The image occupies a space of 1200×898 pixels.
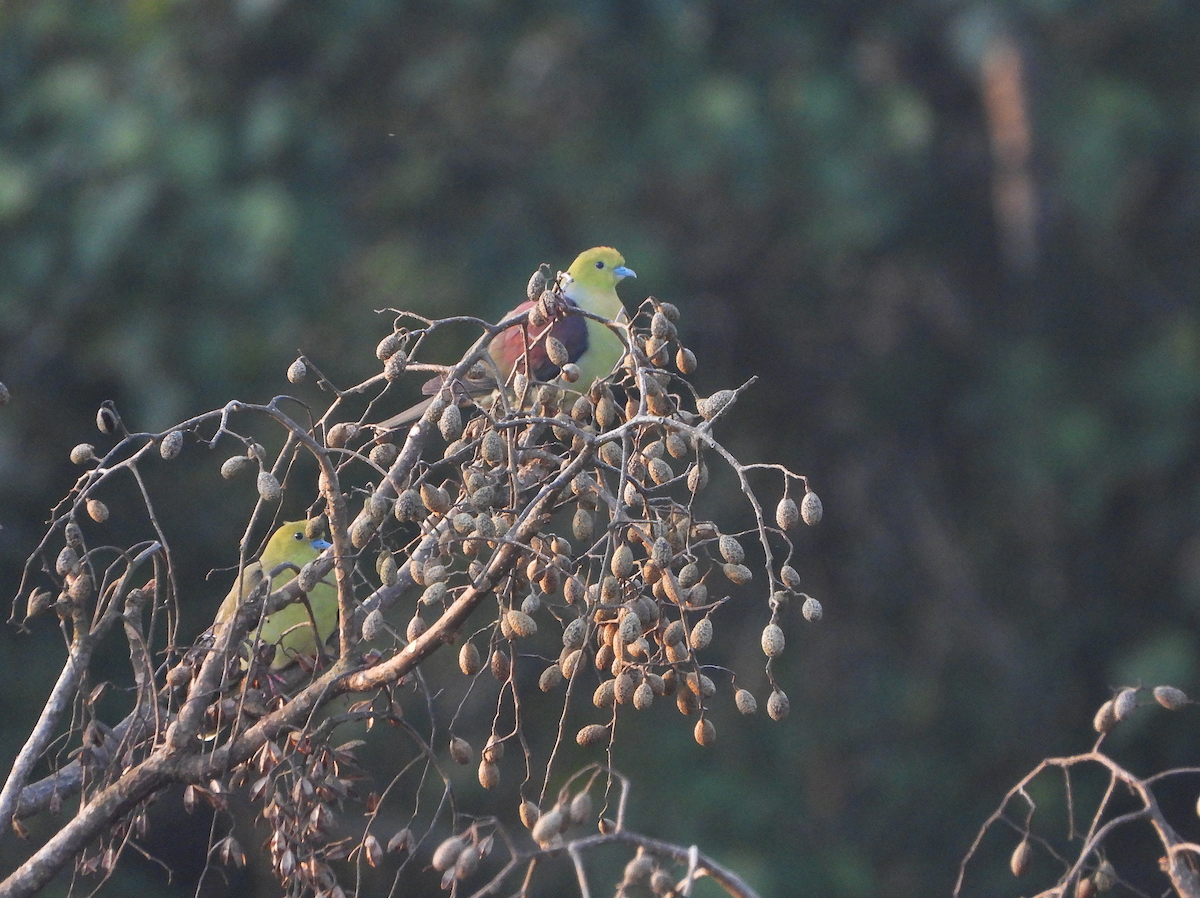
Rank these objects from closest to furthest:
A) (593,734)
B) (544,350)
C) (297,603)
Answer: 1. (593,734)
2. (544,350)
3. (297,603)

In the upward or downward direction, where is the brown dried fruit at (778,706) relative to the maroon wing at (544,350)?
downward

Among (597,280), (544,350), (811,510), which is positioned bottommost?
(811,510)

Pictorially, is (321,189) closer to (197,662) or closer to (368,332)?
(368,332)

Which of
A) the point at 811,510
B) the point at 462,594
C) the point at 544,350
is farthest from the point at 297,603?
the point at 811,510

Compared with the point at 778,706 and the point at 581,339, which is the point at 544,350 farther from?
the point at 778,706

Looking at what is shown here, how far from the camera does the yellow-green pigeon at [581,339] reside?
3229mm

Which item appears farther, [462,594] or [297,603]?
[297,603]

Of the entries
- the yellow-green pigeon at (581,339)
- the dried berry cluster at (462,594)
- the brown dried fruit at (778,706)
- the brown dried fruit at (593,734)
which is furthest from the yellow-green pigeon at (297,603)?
the brown dried fruit at (778,706)

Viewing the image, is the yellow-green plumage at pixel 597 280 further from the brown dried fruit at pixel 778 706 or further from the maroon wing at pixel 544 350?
the brown dried fruit at pixel 778 706

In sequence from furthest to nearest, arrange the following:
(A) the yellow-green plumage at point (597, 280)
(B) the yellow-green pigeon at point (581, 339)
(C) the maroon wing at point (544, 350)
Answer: (A) the yellow-green plumage at point (597, 280)
(C) the maroon wing at point (544, 350)
(B) the yellow-green pigeon at point (581, 339)

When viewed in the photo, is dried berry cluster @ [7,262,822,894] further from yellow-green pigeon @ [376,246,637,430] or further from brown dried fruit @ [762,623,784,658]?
yellow-green pigeon @ [376,246,637,430]

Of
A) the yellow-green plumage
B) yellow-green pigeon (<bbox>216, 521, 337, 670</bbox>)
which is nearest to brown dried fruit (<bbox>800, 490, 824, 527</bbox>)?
yellow-green pigeon (<bbox>216, 521, 337, 670</bbox>)

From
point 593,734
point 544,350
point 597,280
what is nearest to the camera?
point 593,734

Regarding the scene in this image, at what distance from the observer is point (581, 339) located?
12.3ft
